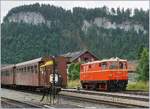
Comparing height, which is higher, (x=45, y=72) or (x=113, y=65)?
(x=113, y=65)

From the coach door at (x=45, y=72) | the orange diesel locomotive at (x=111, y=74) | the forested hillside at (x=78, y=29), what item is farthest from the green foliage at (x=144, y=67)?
the forested hillside at (x=78, y=29)

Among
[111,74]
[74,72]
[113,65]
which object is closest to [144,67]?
[113,65]

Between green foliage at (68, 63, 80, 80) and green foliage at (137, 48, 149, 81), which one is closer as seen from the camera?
green foliage at (137, 48, 149, 81)

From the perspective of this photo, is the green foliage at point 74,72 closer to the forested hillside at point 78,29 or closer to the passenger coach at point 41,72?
the passenger coach at point 41,72

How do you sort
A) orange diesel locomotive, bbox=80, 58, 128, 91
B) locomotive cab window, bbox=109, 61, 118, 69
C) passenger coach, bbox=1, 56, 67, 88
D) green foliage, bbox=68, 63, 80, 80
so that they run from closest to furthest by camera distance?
passenger coach, bbox=1, 56, 67, 88 < orange diesel locomotive, bbox=80, 58, 128, 91 < locomotive cab window, bbox=109, 61, 118, 69 < green foliage, bbox=68, 63, 80, 80

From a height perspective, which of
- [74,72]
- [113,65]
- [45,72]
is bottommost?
[45,72]

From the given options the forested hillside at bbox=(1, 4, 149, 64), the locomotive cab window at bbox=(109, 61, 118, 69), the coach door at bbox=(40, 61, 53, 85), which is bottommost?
the coach door at bbox=(40, 61, 53, 85)

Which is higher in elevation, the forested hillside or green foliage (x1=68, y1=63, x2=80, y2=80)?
the forested hillside

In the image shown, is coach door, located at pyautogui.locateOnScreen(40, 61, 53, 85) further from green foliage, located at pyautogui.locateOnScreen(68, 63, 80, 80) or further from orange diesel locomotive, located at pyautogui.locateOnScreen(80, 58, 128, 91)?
green foliage, located at pyautogui.locateOnScreen(68, 63, 80, 80)

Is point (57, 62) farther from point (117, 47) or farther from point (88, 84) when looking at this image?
point (117, 47)

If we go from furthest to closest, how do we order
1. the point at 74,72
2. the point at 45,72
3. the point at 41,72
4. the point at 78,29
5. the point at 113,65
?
1. the point at 78,29
2. the point at 74,72
3. the point at 113,65
4. the point at 41,72
5. the point at 45,72

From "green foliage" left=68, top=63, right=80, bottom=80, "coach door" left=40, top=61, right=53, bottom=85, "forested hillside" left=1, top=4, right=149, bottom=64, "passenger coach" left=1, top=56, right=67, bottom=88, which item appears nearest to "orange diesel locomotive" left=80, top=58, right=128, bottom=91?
"passenger coach" left=1, top=56, right=67, bottom=88

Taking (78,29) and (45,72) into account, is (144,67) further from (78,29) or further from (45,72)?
A: (78,29)

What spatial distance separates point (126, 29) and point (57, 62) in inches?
6389
